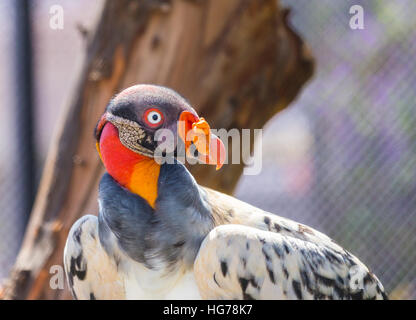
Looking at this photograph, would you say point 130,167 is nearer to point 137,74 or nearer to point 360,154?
point 137,74

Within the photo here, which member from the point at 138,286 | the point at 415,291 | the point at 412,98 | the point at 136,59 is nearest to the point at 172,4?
the point at 136,59

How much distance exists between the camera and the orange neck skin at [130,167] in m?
1.04

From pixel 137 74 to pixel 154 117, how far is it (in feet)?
2.59

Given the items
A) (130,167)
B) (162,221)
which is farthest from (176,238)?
(130,167)

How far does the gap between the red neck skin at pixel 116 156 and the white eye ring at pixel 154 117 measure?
0.27ft

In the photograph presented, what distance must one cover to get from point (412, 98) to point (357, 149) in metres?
0.30

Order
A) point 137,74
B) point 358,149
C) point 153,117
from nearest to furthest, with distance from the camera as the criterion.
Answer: point 153,117
point 137,74
point 358,149

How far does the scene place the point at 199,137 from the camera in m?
0.98

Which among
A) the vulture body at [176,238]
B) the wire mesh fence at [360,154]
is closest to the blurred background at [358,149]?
the wire mesh fence at [360,154]

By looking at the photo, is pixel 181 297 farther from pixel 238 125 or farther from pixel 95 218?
pixel 238 125

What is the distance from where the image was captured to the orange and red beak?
979 millimetres

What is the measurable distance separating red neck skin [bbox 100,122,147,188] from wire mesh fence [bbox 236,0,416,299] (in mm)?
1229

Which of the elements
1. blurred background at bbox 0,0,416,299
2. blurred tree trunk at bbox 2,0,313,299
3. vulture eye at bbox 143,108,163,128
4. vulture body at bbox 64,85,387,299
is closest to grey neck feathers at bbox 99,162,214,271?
vulture body at bbox 64,85,387,299

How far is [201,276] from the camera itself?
103 cm
